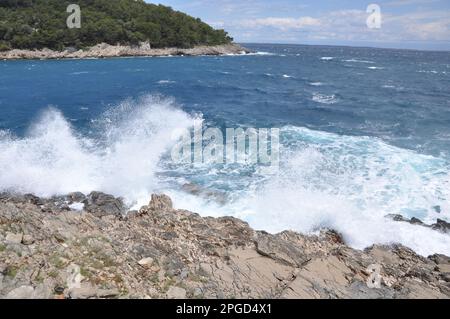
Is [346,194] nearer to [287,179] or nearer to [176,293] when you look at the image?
[287,179]

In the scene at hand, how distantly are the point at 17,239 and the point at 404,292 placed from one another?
971 cm

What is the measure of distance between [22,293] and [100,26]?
110 meters

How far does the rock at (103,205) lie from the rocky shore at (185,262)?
1.98m

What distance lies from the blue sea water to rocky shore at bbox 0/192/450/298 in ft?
8.69

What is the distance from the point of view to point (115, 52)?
102 m

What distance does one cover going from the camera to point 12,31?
93.1 m

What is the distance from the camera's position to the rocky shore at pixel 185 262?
777 centimetres

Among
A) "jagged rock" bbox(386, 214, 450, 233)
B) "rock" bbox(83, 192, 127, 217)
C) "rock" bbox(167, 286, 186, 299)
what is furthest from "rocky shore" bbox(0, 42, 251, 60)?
"rock" bbox(167, 286, 186, 299)

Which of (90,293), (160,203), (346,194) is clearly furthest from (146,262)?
(346,194)

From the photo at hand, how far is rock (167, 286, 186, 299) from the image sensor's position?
7.71 metres

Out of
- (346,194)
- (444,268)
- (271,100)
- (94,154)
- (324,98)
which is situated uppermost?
(324,98)

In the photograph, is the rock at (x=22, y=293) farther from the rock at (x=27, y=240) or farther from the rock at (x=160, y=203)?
the rock at (x=160, y=203)

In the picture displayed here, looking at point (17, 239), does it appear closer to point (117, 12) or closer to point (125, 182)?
point (125, 182)

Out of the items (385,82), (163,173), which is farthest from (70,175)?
(385,82)
